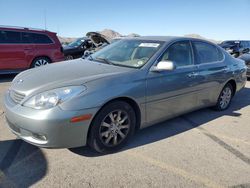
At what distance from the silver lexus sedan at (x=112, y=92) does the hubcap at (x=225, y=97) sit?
0.50 metres

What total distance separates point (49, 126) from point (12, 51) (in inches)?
261

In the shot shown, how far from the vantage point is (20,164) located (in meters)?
3.15

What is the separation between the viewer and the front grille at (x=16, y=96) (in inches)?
126

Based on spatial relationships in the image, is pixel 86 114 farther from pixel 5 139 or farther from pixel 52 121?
pixel 5 139

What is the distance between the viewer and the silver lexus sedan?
3008 mm

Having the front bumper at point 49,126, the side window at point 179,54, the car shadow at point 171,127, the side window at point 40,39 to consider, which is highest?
the side window at point 40,39

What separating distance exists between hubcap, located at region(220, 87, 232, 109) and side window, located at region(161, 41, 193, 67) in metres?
1.49

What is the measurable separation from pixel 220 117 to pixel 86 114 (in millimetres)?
3263

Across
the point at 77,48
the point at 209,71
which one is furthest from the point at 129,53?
the point at 77,48

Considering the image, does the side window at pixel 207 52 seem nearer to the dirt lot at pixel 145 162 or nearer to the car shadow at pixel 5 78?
the dirt lot at pixel 145 162

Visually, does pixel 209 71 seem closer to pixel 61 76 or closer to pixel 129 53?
pixel 129 53

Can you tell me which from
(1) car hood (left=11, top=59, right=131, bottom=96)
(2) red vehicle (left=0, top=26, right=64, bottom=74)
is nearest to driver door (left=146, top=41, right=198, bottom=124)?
(1) car hood (left=11, top=59, right=131, bottom=96)

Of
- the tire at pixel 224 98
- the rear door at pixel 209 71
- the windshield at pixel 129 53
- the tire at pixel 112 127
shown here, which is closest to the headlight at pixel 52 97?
the tire at pixel 112 127

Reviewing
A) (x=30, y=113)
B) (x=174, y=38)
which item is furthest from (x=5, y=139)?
(x=174, y=38)
